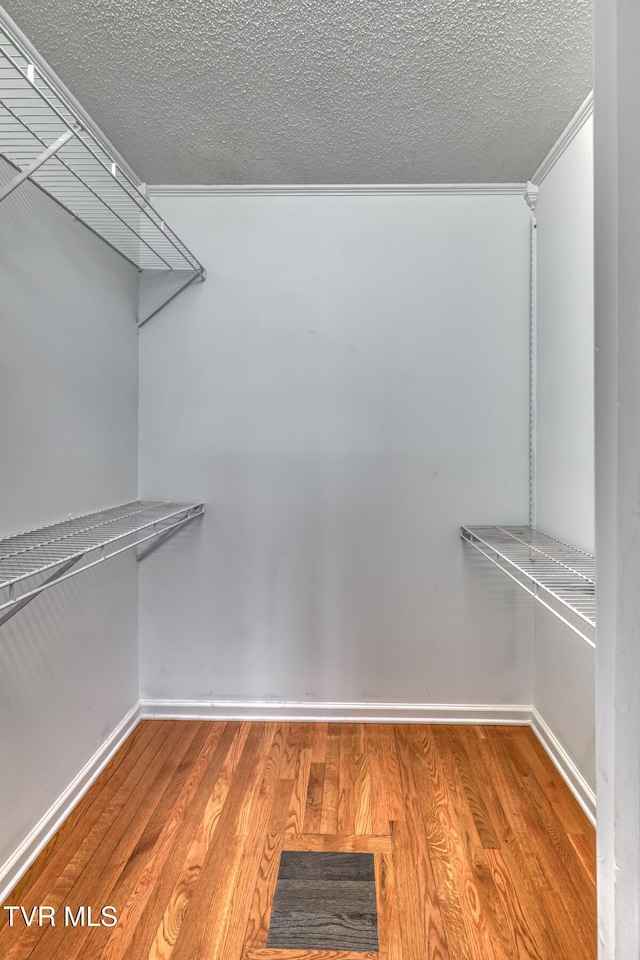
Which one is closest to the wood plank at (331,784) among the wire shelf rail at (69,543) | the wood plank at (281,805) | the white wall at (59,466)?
the wood plank at (281,805)

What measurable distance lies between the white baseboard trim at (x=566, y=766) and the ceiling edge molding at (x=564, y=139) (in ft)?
6.68

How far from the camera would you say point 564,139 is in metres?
1.82

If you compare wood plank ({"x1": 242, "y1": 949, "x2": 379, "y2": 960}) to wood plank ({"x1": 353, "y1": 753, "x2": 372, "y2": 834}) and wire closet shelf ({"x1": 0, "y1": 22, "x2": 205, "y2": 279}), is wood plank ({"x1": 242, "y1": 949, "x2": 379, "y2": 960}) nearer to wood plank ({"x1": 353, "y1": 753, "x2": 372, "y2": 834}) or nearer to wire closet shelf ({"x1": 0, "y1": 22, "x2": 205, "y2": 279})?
wood plank ({"x1": 353, "y1": 753, "x2": 372, "y2": 834})

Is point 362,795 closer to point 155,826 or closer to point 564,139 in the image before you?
point 155,826

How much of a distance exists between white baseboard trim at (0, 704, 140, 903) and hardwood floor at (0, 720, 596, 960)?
0.03m

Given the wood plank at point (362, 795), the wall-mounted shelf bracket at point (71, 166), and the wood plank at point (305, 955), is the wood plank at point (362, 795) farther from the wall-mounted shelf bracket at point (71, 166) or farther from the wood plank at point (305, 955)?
the wall-mounted shelf bracket at point (71, 166)

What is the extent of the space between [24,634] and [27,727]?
0.83ft

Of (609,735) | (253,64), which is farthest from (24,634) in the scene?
(253,64)

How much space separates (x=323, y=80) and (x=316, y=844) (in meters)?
2.17

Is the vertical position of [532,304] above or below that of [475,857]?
above

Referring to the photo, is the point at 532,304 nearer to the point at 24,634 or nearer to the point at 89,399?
the point at 89,399

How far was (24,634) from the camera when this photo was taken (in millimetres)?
1463

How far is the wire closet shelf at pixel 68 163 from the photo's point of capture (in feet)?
3.77

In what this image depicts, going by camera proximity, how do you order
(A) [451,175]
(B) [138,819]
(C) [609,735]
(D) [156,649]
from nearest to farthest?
(C) [609,735] → (B) [138,819] → (A) [451,175] → (D) [156,649]
